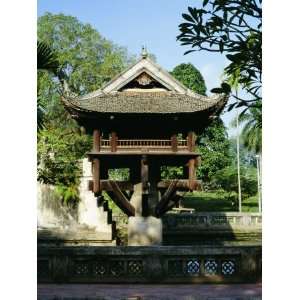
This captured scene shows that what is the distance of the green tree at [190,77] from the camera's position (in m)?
27.9

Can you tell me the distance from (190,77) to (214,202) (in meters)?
7.60

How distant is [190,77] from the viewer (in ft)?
91.5

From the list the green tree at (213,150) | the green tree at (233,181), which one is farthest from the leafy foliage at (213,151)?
the green tree at (233,181)

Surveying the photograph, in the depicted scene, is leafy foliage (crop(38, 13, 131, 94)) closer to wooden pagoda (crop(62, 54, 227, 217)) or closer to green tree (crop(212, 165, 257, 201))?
green tree (crop(212, 165, 257, 201))

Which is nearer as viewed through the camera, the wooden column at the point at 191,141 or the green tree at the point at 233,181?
the wooden column at the point at 191,141

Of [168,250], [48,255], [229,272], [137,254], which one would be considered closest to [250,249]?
[229,272]

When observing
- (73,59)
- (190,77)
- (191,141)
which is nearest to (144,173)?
(191,141)

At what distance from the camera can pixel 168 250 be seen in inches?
215

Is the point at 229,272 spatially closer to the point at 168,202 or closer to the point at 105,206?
the point at 168,202

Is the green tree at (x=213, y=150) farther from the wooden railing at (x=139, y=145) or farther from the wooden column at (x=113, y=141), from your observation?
the wooden column at (x=113, y=141)

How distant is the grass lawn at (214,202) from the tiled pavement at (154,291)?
16.6m

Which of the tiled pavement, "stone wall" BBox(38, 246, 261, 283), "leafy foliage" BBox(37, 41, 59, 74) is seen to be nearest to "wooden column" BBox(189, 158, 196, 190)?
"stone wall" BBox(38, 246, 261, 283)

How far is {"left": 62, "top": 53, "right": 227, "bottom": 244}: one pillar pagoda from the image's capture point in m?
12.0
